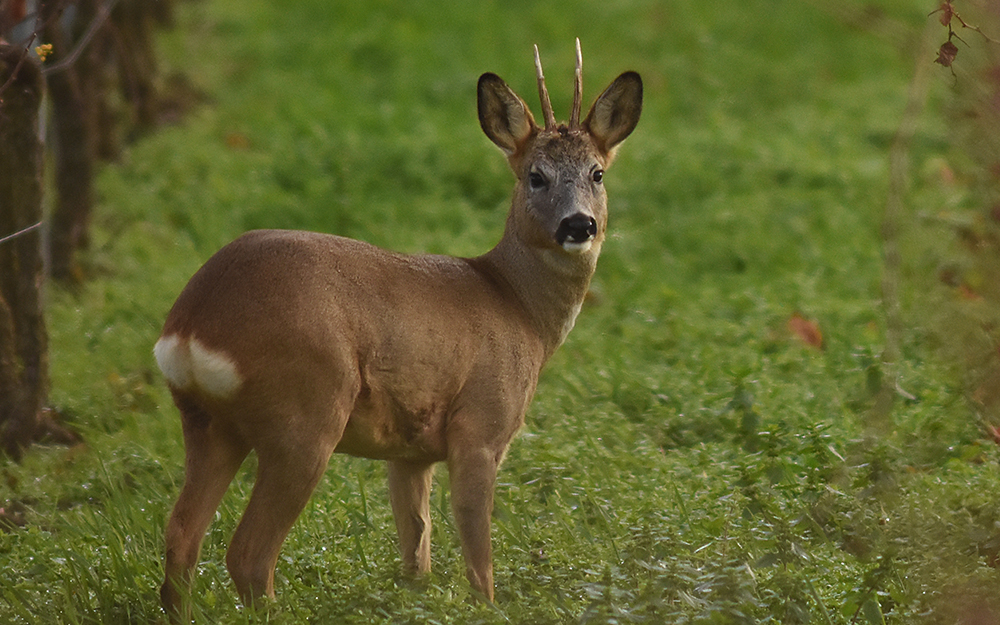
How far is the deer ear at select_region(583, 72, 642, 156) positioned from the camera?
521cm

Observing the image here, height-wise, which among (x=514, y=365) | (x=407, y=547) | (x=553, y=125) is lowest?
(x=407, y=547)

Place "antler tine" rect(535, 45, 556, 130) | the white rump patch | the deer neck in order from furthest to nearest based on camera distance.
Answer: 1. the deer neck
2. "antler tine" rect(535, 45, 556, 130)
3. the white rump patch

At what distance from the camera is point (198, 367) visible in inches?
154

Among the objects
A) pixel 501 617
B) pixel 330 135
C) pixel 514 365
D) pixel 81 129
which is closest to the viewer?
pixel 501 617

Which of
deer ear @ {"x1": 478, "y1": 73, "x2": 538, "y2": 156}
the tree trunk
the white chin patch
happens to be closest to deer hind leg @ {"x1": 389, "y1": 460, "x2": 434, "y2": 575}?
the white chin patch

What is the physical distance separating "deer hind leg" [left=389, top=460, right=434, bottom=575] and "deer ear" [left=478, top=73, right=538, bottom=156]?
1.33 meters

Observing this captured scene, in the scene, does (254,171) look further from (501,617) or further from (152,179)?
(501,617)

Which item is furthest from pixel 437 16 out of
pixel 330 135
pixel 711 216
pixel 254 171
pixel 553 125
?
pixel 553 125

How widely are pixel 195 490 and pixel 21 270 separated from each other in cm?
234

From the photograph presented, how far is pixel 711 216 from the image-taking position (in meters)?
9.95

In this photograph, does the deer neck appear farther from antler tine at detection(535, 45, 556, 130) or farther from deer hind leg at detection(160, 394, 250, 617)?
deer hind leg at detection(160, 394, 250, 617)

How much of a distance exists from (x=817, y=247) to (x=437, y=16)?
268 inches

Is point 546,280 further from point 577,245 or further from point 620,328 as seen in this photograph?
point 620,328

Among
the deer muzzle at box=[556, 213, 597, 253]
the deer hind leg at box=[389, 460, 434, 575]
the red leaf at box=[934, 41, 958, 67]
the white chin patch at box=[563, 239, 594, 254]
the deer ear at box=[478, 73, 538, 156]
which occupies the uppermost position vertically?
the red leaf at box=[934, 41, 958, 67]
